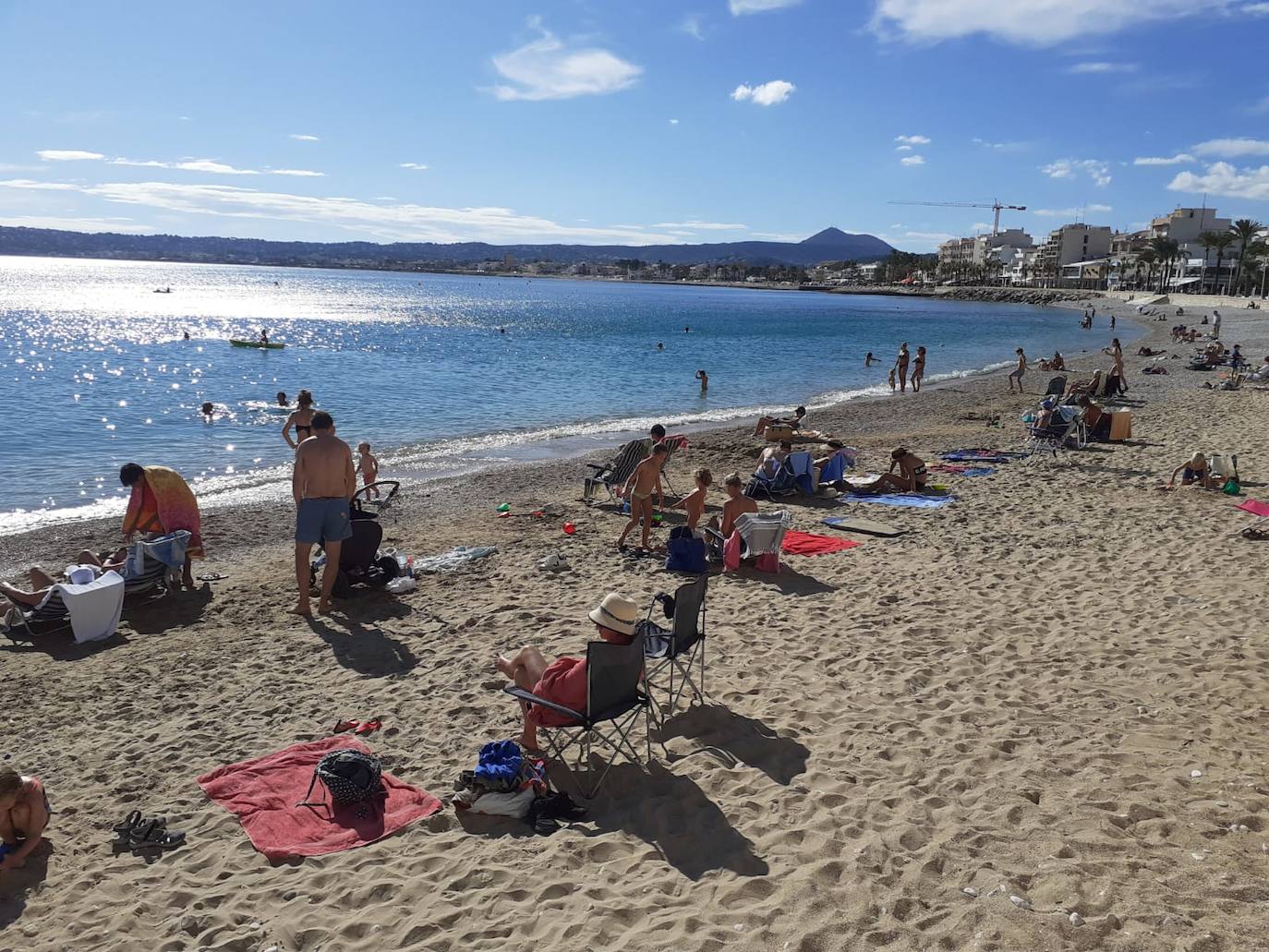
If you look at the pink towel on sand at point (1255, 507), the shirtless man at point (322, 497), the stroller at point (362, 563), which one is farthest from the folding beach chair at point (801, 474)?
the shirtless man at point (322, 497)

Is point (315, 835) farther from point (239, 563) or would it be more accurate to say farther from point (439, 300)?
point (439, 300)

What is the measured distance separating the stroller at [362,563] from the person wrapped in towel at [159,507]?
1200 millimetres

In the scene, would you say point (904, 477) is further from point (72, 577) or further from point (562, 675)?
point (72, 577)

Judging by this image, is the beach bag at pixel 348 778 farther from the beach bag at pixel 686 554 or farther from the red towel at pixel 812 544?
the red towel at pixel 812 544

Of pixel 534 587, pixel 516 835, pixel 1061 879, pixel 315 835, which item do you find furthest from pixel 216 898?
pixel 534 587

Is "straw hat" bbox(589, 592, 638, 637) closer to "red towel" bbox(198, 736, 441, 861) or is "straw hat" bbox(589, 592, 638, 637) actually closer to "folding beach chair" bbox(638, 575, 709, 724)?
"folding beach chair" bbox(638, 575, 709, 724)

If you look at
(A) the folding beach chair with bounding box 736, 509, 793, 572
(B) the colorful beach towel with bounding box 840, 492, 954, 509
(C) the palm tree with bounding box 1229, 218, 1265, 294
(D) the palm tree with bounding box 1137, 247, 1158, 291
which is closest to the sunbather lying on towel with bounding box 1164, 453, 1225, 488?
(B) the colorful beach towel with bounding box 840, 492, 954, 509

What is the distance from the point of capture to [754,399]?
27109 millimetres

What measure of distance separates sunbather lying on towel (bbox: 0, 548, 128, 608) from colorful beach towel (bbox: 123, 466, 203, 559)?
0.31 metres

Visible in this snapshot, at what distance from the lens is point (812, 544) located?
893 centimetres

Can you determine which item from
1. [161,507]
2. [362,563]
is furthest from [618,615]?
[161,507]

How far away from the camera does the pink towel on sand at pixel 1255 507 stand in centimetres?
941

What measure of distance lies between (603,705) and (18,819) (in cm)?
273

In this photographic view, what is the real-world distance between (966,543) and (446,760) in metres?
6.00
